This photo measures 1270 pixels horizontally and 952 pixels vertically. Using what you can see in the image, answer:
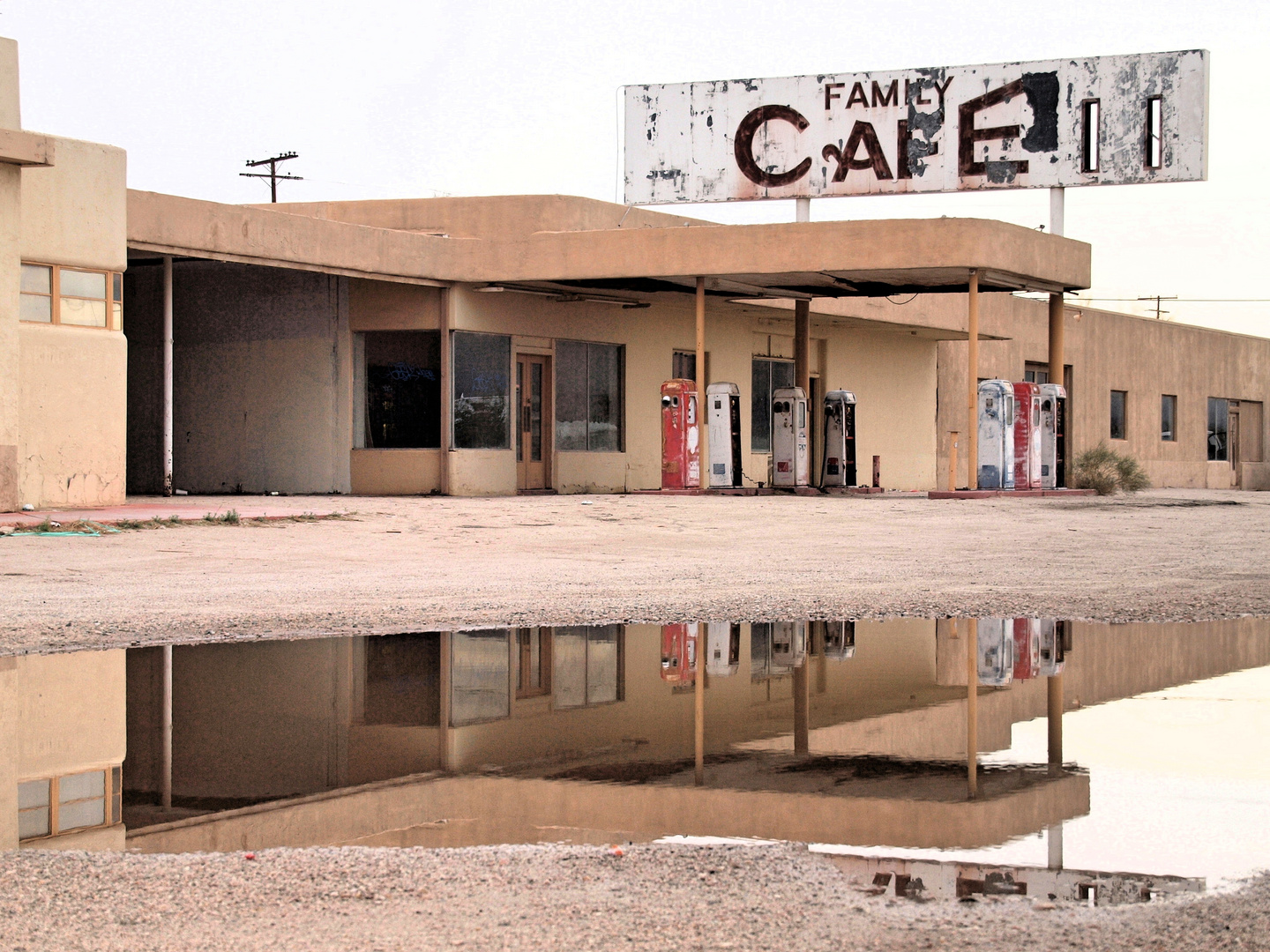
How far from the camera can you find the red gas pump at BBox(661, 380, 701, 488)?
26.8m

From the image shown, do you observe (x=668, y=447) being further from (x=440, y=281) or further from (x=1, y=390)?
(x=1, y=390)

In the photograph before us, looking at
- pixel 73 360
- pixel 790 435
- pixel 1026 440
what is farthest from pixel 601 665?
pixel 790 435

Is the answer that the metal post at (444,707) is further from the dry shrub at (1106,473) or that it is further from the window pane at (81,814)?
the dry shrub at (1106,473)

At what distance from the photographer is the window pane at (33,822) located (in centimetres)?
496

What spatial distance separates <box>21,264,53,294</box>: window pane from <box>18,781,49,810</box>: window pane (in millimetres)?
14734

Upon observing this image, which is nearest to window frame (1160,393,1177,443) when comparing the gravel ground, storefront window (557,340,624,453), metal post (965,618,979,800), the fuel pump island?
the fuel pump island

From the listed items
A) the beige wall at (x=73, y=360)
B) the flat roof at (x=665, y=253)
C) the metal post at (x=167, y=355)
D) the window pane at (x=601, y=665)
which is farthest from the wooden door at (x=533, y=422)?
the window pane at (x=601, y=665)

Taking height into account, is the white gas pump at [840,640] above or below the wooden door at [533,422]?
below

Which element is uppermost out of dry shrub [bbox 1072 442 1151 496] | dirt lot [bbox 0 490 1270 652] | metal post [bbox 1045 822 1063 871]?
dry shrub [bbox 1072 442 1151 496]

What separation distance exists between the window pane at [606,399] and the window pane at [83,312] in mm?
11888

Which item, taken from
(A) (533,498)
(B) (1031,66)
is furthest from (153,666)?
(B) (1031,66)

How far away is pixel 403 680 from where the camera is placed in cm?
821

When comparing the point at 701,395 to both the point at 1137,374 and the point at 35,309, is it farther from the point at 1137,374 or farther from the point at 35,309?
the point at 1137,374

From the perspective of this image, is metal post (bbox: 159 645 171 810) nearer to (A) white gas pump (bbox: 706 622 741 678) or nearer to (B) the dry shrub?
(A) white gas pump (bbox: 706 622 741 678)
